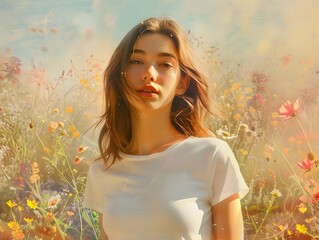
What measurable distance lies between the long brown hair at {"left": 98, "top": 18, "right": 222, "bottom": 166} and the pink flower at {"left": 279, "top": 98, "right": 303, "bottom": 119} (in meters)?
0.47

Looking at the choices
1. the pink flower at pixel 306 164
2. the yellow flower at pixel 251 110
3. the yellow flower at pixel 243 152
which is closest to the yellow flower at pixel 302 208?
the pink flower at pixel 306 164

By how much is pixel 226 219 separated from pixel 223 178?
96 millimetres

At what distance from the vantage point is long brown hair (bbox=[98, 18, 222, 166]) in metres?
1.38

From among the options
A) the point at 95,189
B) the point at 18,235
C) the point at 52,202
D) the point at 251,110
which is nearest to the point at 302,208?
the point at 251,110

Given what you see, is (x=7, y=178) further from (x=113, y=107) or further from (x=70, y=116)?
(x=113, y=107)

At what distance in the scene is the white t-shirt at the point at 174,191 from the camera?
4.11 ft

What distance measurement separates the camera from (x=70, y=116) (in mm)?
2014

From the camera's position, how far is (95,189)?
1498mm

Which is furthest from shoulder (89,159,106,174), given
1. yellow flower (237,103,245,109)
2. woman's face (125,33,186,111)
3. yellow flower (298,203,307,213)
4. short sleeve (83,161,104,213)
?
yellow flower (298,203,307,213)

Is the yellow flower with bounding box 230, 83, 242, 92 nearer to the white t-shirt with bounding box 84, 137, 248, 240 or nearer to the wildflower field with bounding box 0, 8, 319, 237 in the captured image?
the wildflower field with bounding box 0, 8, 319, 237

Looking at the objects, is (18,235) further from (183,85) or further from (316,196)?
(316,196)

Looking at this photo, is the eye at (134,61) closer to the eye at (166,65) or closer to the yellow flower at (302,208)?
the eye at (166,65)

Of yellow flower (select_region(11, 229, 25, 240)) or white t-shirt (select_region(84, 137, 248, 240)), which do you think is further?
yellow flower (select_region(11, 229, 25, 240))

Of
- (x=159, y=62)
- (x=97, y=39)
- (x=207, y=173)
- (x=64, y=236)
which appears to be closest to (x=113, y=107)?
(x=159, y=62)
